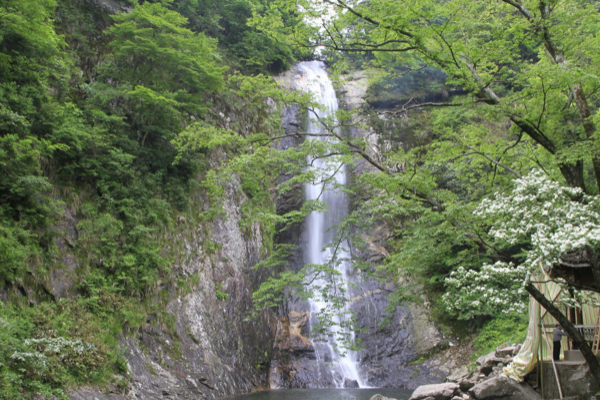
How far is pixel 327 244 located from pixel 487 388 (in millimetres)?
5385

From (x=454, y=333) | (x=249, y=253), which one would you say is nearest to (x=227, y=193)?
(x=249, y=253)

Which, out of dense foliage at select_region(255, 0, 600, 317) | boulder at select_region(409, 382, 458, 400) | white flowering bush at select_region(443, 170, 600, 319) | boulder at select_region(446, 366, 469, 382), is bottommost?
boulder at select_region(446, 366, 469, 382)

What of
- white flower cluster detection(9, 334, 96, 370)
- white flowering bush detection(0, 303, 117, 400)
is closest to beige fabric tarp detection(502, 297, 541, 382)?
white flowering bush detection(0, 303, 117, 400)

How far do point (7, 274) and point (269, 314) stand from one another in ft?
35.5

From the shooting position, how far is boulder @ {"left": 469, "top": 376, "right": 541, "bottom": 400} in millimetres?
9648

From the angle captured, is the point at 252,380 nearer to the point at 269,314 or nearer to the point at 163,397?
the point at 269,314

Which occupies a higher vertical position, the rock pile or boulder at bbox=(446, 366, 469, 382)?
the rock pile

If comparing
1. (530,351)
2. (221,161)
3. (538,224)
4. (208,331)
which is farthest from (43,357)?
(530,351)

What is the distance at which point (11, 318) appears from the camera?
313 inches

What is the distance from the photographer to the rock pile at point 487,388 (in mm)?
9688

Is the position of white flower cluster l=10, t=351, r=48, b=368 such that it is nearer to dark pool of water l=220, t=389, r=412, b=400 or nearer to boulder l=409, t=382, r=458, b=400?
dark pool of water l=220, t=389, r=412, b=400

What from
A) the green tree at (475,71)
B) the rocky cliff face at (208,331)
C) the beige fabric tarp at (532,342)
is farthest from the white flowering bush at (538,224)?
the rocky cliff face at (208,331)

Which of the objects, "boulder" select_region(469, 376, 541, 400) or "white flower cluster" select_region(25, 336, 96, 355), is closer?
"white flower cluster" select_region(25, 336, 96, 355)

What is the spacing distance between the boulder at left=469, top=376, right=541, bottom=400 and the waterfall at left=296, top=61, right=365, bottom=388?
10.5 feet
